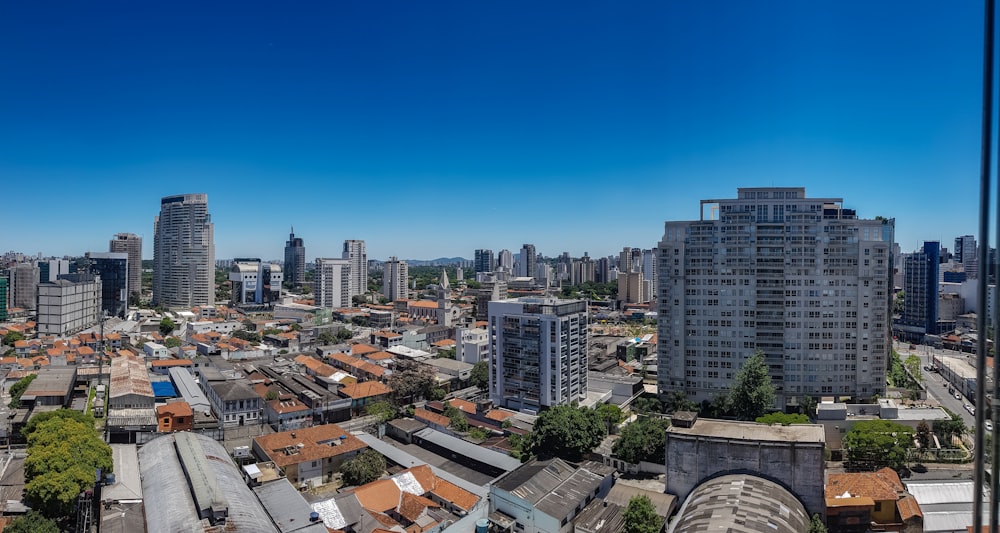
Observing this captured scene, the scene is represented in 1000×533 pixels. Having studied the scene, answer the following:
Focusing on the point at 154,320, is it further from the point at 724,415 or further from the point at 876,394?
the point at 876,394

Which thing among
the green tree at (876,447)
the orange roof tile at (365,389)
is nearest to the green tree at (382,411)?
the orange roof tile at (365,389)

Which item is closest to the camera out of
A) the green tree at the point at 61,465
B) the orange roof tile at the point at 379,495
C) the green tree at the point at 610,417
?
the green tree at the point at 61,465

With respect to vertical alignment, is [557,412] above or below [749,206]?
below

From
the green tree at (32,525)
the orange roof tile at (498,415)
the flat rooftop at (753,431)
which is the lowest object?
the orange roof tile at (498,415)

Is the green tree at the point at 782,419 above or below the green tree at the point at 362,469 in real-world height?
above

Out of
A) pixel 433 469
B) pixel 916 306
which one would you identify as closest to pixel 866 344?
pixel 433 469

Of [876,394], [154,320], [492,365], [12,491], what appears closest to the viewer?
[12,491]

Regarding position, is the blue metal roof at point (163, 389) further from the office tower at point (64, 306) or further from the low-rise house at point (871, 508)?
the low-rise house at point (871, 508)

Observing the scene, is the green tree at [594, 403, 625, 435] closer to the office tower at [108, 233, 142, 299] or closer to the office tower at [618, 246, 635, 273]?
the office tower at [618, 246, 635, 273]
